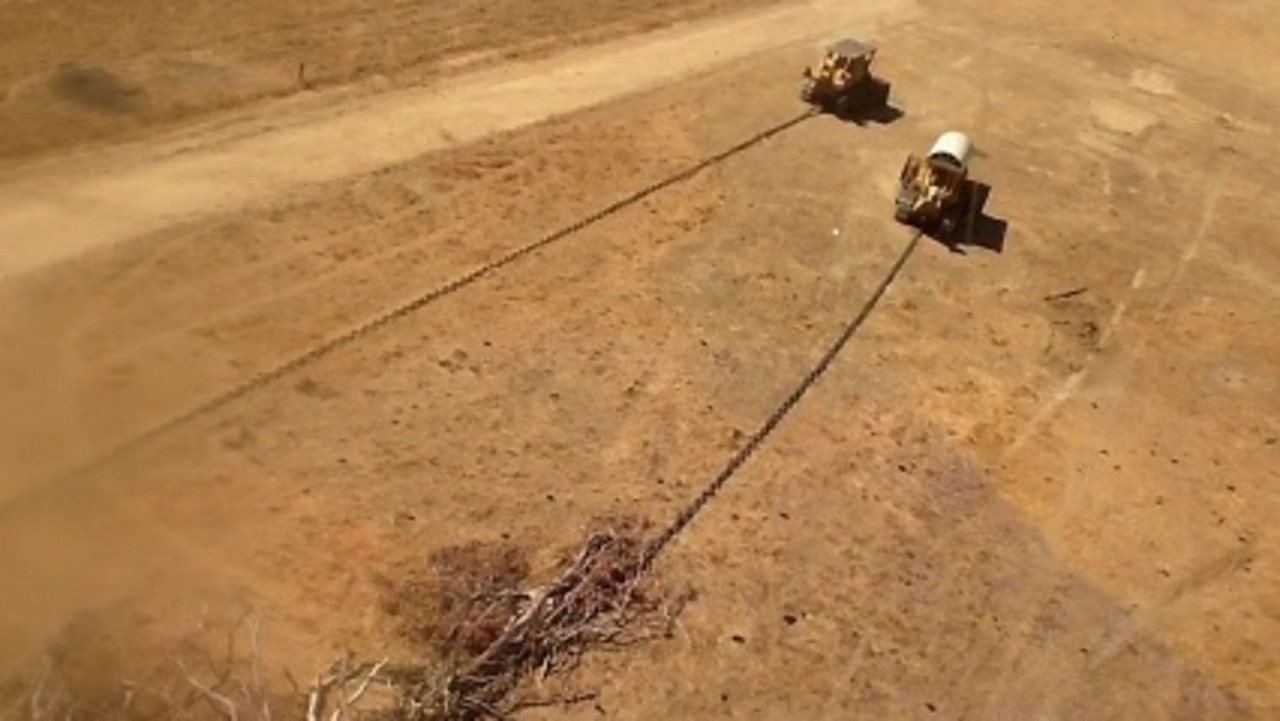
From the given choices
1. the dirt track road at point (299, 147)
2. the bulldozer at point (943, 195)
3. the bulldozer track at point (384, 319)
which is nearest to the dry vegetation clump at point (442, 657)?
the bulldozer track at point (384, 319)

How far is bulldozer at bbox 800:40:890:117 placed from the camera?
88.7 ft

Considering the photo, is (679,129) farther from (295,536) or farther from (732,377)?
(295,536)

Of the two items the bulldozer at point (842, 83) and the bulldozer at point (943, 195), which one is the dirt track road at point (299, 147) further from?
the bulldozer at point (943, 195)

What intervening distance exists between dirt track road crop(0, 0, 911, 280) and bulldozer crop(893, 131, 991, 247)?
5890 mm

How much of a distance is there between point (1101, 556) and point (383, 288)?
Result: 34.3 ft

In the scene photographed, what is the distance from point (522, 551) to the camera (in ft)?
53.2

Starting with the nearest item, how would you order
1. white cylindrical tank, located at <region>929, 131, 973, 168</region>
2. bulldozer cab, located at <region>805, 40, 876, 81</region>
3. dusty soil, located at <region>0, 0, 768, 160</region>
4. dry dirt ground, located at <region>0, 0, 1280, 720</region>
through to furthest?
dry dirt ground, located at <region>0, 0, 1280, 720</region>
dusty soil, located at <region>0, 0, 768, 160</region>
white cylindrical tank, located at <region>929, 131, 973, 168</region>
bulldozer cab, located at <region>805, 40, 876, 81</region>

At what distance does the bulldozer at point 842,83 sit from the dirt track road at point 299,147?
92.2 inches

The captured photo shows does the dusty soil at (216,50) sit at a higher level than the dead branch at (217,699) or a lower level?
higher

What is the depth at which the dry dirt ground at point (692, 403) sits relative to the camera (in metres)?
15.6

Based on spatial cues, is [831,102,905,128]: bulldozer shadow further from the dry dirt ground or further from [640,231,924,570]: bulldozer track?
[640,231,924,570]: bulldozer track

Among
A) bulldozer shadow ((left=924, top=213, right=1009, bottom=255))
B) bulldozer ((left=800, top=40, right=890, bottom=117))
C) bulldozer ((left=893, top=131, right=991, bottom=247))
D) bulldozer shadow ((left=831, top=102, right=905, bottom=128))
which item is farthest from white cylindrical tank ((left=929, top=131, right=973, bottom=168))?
bulldozer ((left=800, top=40, right=890, bottom=117))

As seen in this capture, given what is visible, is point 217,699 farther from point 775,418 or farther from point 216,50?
point 216,50

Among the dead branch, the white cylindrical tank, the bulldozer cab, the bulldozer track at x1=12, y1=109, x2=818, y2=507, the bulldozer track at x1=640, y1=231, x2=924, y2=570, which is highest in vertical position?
the bulldozer cab
